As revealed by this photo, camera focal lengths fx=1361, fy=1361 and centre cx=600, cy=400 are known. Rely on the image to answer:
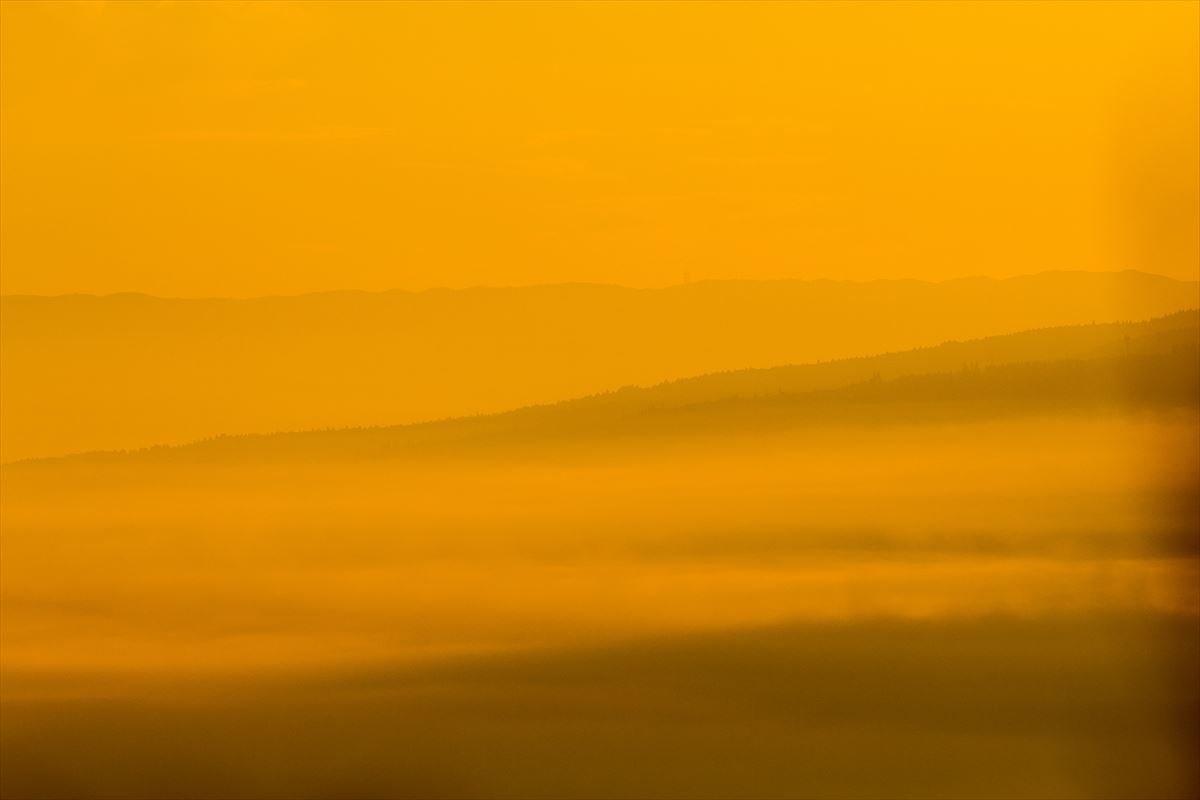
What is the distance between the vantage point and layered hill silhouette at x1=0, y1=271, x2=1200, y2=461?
8.64 feet

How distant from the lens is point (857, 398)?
2.65 m

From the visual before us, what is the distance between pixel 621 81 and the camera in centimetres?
267

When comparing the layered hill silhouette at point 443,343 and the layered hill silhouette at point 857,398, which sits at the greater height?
the layered hill silhouette at point 443,343

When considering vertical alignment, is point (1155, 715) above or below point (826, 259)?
below

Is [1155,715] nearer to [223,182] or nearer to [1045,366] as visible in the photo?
[1045,366]

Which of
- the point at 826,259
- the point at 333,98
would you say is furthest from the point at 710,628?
the point at 333,98

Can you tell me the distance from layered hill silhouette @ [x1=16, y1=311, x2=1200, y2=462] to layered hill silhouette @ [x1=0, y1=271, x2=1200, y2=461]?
2 cm

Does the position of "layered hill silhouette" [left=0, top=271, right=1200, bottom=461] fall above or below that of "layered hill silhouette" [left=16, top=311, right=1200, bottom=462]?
above

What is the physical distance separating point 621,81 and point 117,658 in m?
1.47

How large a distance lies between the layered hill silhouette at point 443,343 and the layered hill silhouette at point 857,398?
0.02 meters

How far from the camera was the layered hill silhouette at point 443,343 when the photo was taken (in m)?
2.63

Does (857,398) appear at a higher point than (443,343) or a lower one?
lower

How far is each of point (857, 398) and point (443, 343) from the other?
814 mm

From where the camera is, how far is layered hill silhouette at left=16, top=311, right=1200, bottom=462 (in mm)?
2623
